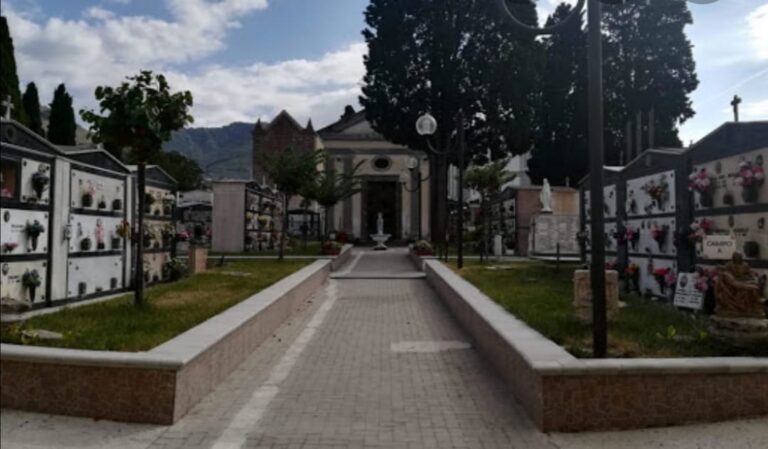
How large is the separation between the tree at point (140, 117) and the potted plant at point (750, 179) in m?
6.87

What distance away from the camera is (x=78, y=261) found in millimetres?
9227

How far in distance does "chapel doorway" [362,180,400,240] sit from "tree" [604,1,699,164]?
46.6 feet

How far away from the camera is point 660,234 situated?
1010 cm

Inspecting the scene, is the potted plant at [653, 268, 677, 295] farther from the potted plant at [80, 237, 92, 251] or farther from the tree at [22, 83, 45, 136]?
the tree at [22, 83, 45, 136]

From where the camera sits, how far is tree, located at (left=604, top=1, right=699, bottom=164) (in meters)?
33.7

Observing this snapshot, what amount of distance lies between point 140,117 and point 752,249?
750 cm

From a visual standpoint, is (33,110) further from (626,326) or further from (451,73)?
(626,326)

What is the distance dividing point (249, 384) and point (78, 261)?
4713 mm

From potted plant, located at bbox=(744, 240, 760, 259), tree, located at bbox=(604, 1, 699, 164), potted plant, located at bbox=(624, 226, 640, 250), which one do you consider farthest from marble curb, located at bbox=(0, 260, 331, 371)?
tree, located at bbox=(604, 1, 699, 164)

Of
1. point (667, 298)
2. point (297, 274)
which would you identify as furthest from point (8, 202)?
point (667, 298)

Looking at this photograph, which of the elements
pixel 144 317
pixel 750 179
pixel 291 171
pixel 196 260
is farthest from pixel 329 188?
pixel 750 179

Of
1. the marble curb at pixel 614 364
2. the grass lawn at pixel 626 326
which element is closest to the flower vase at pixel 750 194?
the grass lawn at pixel 626 326

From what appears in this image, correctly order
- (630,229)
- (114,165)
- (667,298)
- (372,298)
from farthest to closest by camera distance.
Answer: (372,298) → (630,229) → (114,165) → (667,298)

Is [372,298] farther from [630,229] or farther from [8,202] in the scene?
[8,202]
